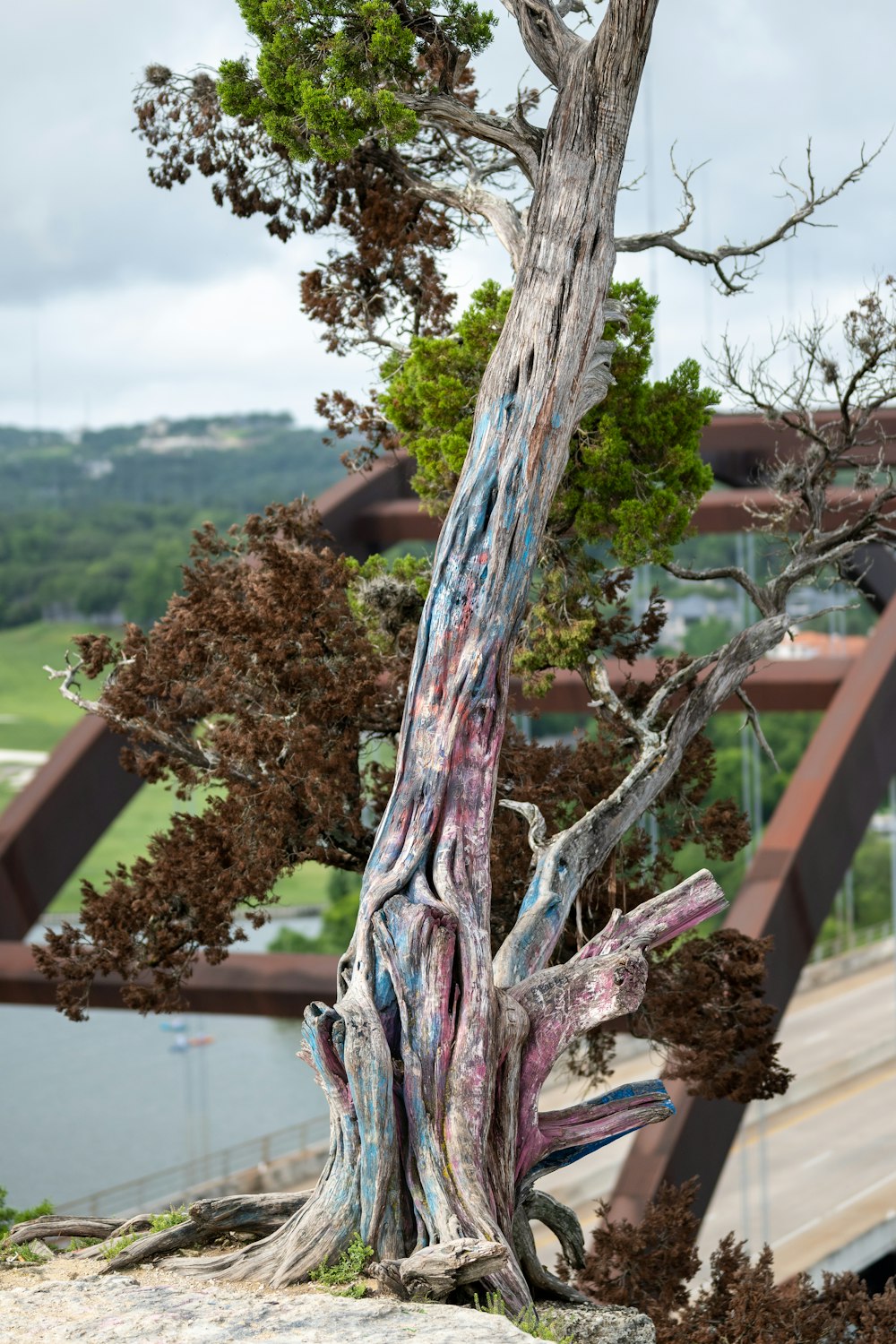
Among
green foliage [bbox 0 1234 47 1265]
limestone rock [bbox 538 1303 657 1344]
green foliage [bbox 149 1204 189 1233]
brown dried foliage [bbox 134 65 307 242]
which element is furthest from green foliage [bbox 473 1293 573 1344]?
brown dried foliage [bbox 134 65 307 242]

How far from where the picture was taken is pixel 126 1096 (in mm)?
47375

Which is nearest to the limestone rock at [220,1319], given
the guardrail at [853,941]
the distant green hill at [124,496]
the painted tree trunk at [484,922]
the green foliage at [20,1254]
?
the painted tree trunk at [484,922]

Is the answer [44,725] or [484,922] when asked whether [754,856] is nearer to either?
[484,922]

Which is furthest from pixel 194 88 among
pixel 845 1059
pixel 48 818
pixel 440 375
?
pixel 845 1059

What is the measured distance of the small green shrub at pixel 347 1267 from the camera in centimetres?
455

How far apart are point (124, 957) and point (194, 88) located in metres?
4.34

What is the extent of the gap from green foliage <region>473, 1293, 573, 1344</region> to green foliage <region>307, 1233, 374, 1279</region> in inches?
15.0

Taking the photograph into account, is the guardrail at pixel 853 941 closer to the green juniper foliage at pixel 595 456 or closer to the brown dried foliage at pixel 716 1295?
the brown dried foliage at pixel 716 1295

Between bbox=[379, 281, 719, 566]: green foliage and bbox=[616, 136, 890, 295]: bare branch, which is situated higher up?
bbox=[616, 136, 890, 295]: bare branch

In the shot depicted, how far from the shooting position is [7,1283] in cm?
462

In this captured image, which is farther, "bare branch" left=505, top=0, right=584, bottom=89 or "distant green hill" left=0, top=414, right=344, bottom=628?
"distant green hill" left=0, top=414, right=344, bottom=628

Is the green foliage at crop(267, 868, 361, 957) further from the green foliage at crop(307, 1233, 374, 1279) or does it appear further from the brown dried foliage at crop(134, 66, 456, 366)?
the green foliage at crop(307, 1233, 374, 1279)

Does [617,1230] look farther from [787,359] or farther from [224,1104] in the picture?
[224,1104]

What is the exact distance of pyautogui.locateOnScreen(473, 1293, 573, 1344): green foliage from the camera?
4348 millimetres
